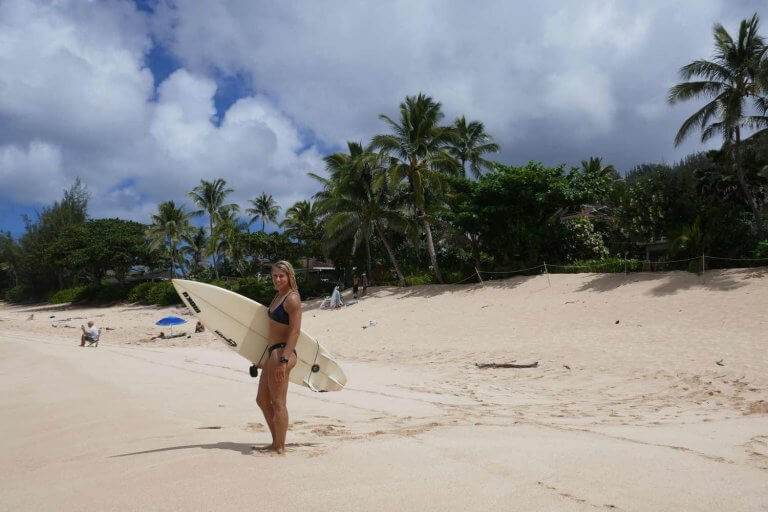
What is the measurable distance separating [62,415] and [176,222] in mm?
40313

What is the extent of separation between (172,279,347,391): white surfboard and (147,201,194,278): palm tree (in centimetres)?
4038

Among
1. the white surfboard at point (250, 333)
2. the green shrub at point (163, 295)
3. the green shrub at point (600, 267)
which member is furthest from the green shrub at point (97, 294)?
the white surfboard at point (250, 333)

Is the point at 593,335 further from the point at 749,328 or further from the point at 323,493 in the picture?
the point at 323,493

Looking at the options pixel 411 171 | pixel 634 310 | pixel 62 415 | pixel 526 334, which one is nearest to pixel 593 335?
pixel 526 334

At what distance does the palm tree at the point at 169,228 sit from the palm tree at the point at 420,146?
23656 mm

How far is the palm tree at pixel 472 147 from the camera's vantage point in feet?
108

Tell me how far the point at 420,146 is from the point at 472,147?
8943mm

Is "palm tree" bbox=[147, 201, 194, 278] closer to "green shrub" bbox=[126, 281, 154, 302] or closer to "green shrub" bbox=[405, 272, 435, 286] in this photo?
"green shrub" bbox=[126, 281, 154, 302]

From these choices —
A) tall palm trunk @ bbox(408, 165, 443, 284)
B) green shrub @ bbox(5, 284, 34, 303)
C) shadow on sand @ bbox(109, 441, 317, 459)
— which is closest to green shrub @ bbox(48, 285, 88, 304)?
green shrub @ bbox(5, 284, 34, 303)

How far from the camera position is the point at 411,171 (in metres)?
25.3

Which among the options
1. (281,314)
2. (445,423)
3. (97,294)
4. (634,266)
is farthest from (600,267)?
(97,294)

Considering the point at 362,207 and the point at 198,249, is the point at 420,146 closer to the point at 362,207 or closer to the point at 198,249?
the point at 362,207

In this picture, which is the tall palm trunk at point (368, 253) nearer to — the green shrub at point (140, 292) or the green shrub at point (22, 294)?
the green shrub at point (140, 292)

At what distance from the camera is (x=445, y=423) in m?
5.49
